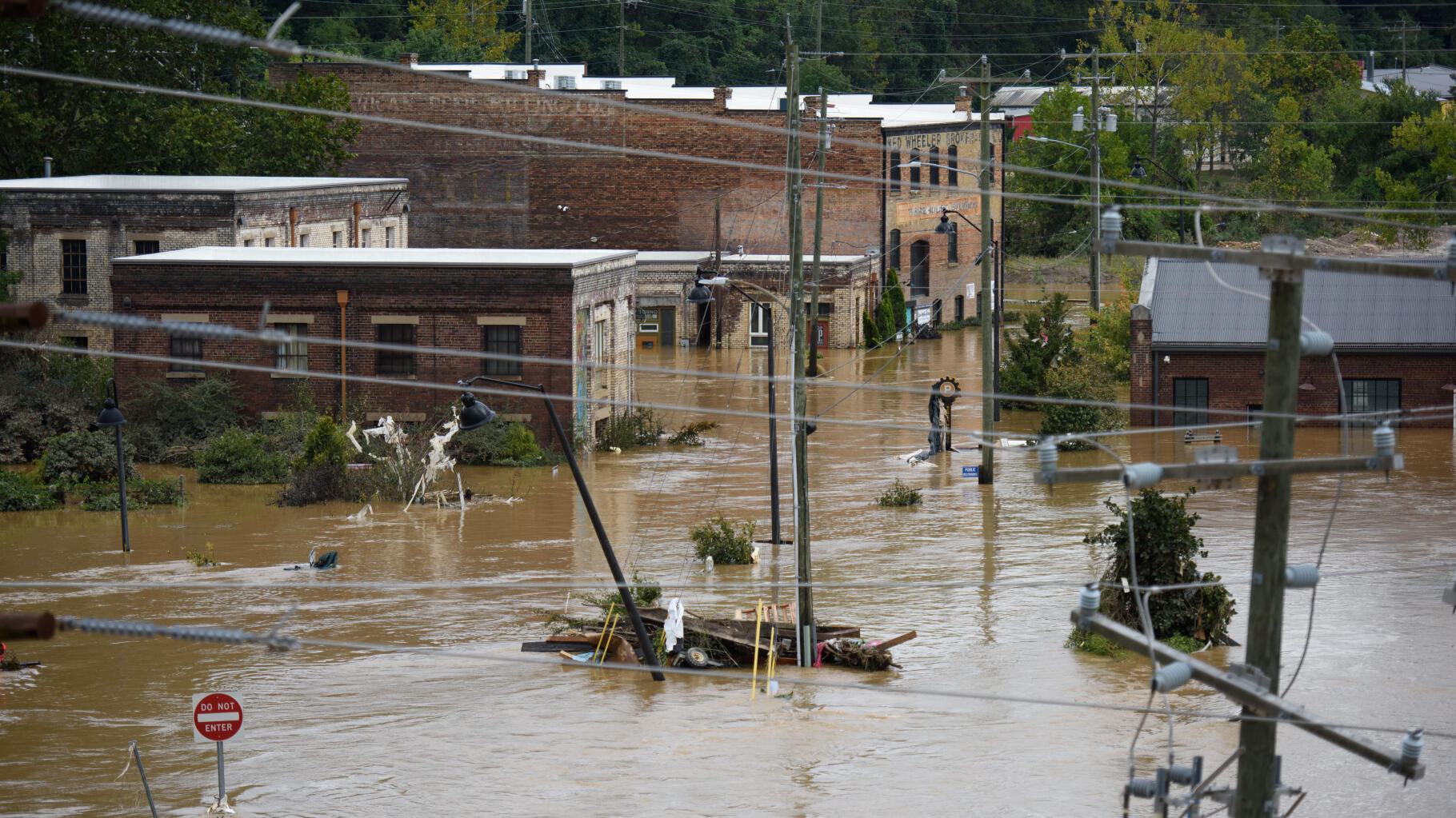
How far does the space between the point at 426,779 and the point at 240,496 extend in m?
18.9

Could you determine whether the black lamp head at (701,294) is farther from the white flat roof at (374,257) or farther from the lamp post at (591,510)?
the lamp post at (591,510)

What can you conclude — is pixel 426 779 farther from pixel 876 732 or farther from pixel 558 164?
pixel 558 164

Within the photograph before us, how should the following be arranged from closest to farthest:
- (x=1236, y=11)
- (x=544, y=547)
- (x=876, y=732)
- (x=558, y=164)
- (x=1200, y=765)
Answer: (x=1200, y=765)
(x=876, y=732)
(x=544, y=547)
(x=558, y=164)
(x=1236, y=11)

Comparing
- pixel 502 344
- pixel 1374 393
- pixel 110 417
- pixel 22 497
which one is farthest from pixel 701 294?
pixel 1374 393

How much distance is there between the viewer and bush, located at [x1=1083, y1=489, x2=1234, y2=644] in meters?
21.6

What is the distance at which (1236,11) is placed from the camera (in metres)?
99.1

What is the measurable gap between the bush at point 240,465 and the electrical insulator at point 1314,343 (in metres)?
29.8

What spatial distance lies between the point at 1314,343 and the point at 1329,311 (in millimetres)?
33160

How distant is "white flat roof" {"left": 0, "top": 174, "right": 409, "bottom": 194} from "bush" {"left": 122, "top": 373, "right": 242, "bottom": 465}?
24.5 feet

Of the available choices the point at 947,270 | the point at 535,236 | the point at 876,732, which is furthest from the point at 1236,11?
the point at 876,732

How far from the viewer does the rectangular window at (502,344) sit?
39188 mm

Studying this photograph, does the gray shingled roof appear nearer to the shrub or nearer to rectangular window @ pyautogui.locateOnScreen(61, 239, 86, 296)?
the shrub

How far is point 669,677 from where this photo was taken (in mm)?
21344

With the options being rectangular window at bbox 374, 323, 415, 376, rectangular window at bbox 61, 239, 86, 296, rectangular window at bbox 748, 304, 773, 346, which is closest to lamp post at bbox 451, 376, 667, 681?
rectangular window at bbox 374, 323, 415, 376
